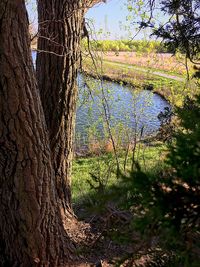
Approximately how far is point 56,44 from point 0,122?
165cm

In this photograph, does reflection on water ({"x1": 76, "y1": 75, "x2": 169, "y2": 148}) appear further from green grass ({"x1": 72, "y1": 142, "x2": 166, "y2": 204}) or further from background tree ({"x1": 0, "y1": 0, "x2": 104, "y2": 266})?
background tree ({"x1": 0, "y1": 0, "x2": 104, "y2": 266})

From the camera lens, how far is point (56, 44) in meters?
4.68

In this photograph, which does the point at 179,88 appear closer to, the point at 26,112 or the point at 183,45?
the point at 183,45

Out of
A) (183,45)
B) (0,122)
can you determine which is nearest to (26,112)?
(0,122)

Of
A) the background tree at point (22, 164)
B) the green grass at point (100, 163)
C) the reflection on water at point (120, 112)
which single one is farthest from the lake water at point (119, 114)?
the background tree at point (22, 164)

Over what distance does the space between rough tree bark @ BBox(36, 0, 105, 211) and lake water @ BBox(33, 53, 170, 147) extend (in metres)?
3.11

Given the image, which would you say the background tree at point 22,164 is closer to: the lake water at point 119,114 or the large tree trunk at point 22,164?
the large tree trunk at point 22,164

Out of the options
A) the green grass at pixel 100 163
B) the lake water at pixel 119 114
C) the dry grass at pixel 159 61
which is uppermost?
the dry grass at pixel 159 61

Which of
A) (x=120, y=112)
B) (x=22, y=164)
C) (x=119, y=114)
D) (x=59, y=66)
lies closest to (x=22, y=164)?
(x=22, y=164)

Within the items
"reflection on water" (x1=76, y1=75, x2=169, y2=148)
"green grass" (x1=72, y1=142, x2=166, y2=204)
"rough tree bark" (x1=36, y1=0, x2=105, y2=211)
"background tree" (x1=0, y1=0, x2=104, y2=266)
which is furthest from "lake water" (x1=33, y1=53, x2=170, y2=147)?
"background tree" (x1=0, y1=0, x2=104, y2=266)

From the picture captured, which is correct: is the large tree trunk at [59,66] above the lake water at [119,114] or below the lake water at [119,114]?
above

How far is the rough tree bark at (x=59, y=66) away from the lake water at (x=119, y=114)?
3106 millimetres

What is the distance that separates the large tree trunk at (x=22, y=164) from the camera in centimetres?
326

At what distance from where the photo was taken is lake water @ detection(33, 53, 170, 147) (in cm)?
969
